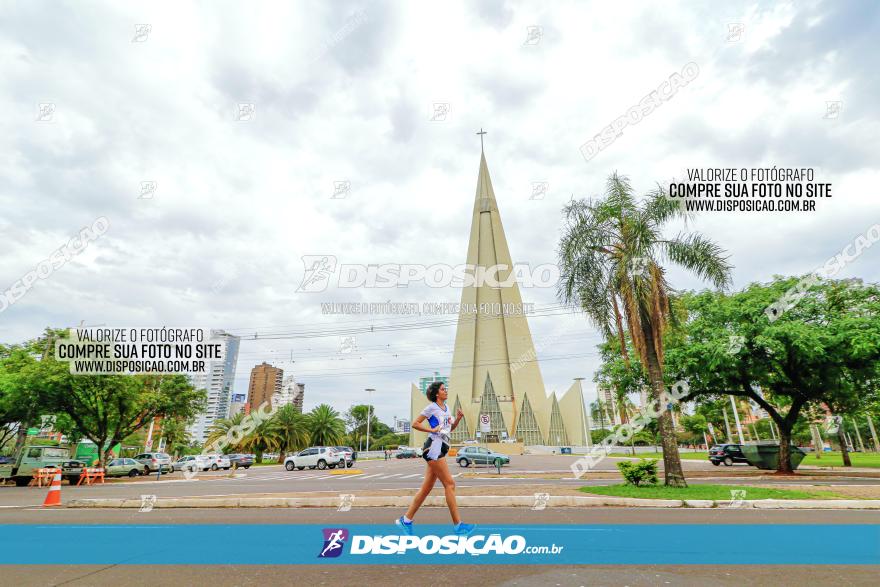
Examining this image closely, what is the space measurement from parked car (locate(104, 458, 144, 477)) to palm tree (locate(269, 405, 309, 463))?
1484cm

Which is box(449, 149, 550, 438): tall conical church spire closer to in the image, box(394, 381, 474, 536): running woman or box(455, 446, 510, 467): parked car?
box(455, 446, 510, 467): parked car

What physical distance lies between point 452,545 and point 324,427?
46685 mm

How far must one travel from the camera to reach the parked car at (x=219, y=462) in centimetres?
3497

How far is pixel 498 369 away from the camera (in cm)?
7725

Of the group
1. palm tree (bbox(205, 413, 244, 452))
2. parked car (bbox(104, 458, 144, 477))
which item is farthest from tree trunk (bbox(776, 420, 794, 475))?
palm tree (bbox(205, 413, 244, 452))

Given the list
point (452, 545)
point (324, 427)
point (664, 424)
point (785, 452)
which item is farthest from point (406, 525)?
point (324, 427)

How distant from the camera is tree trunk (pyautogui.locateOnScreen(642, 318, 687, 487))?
12.0 m

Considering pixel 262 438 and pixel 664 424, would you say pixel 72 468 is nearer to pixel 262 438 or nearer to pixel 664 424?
Answer: pixel 262 438

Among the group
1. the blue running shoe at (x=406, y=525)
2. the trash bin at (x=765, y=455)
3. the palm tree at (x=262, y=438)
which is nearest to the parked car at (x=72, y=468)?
the palm tree at (x=262, y=438)

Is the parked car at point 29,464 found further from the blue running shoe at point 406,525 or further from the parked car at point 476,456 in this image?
the blue running shoe at point 406,525

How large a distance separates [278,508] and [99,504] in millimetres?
4472

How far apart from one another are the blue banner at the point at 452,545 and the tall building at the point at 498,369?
64.7 metres

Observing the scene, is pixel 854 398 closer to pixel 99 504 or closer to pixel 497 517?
pixel 497 517

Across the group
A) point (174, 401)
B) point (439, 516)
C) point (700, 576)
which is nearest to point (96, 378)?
point (174, 401)
